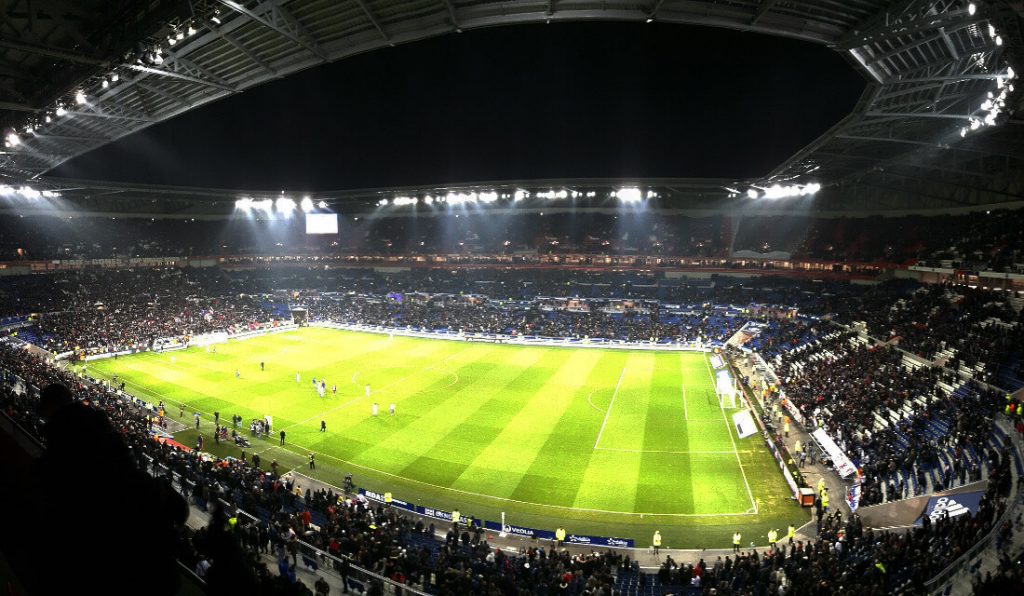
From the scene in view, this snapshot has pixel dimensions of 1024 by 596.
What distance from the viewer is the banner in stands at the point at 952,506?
17312 mm

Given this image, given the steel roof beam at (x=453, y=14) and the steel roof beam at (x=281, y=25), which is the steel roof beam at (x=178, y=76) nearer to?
the steel roof beam at (x=281, y=25)

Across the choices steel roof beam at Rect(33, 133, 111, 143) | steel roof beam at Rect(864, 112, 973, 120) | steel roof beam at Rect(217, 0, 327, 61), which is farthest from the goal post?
steel roof beam at Rect(33, 133, 111, 143)

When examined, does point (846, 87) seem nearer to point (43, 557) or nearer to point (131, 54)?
point (131, 54)

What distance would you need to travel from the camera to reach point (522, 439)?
29.2 meters

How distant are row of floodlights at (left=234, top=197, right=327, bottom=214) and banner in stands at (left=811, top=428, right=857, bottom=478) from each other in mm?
71557

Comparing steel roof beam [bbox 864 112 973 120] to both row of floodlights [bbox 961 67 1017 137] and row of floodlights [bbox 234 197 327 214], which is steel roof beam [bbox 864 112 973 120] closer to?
row of floodlights [bbox 961 67 1017 137]

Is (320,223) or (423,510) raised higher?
(320,223)

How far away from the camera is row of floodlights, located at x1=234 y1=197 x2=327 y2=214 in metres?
80.8

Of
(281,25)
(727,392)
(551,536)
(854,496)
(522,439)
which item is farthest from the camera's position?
(727,392)

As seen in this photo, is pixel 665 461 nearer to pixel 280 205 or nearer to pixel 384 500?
pixel 384 500

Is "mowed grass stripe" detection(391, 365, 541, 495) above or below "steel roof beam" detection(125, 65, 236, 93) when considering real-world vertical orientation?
below

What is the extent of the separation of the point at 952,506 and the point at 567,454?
15369mm

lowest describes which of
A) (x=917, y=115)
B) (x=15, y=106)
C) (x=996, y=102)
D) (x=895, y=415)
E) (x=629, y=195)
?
(x=895, y=415)

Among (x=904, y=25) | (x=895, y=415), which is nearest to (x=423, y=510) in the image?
(x=895, y=415)
